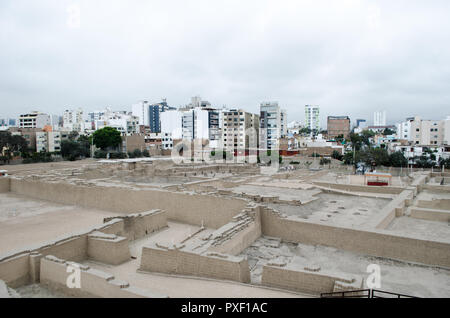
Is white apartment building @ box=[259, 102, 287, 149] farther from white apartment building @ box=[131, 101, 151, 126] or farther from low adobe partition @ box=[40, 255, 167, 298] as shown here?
low adobe partition @ box=[40, 255, 167, 298]

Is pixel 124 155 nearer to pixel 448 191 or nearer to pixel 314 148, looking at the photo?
pixel 314 148

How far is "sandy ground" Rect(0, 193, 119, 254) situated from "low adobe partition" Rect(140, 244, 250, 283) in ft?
10.3

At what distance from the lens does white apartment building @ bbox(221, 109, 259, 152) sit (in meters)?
64.0

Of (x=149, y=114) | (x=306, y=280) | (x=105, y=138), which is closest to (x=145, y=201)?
(x=306, y=280)

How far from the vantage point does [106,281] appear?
6.28 meters

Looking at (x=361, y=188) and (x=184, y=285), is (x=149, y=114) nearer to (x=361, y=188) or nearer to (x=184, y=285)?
(x=361, y=188)

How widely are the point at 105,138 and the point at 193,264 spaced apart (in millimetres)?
46869

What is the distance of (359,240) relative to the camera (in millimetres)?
10141

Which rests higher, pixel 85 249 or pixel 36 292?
pixel 85 249

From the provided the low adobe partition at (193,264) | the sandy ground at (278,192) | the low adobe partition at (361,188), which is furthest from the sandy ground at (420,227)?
the low adobe partition at (193,264)

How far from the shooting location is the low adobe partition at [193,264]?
24.7 feet

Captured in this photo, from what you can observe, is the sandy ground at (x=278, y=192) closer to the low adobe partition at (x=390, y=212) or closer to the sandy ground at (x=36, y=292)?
the low adobe partition at (x=390, y=212)

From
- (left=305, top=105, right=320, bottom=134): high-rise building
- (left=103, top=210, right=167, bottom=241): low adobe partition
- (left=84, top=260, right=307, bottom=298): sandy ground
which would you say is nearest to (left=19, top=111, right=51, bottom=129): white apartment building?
(left=103, top=210, right=167, bottom=241): low adobe partition
